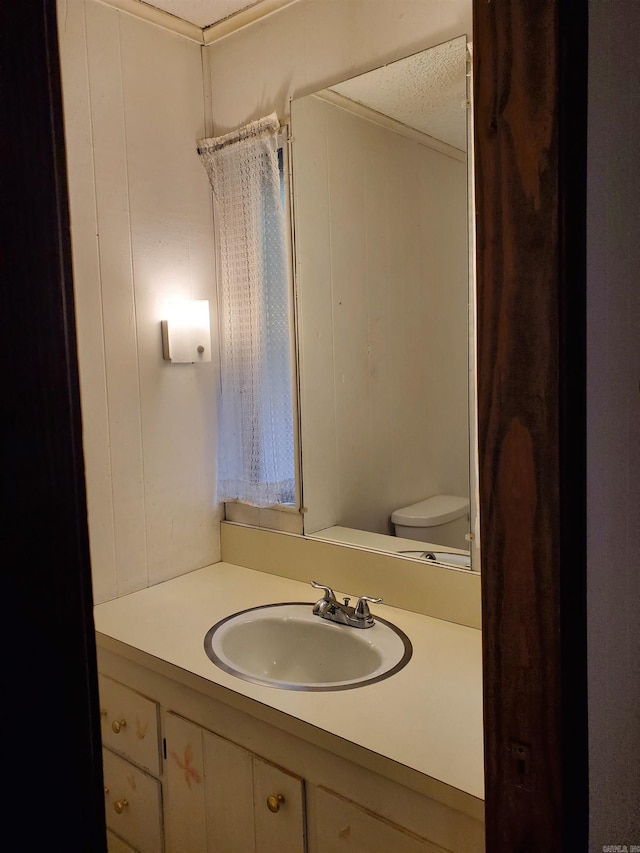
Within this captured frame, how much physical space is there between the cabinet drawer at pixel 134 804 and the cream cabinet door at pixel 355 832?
552 millimetres

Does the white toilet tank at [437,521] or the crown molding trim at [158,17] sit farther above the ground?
the crown molding trim at [158,17]

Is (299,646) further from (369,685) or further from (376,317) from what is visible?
(376,317)

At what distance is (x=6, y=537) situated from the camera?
0.27 m

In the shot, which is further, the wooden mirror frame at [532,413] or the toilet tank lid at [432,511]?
the toilet tank lid at [432,511]

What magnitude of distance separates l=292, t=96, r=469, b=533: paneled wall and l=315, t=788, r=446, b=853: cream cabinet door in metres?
0.79

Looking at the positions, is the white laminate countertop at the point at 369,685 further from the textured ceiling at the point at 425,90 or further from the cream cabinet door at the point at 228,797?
the textured ceiling at the point at 425,90

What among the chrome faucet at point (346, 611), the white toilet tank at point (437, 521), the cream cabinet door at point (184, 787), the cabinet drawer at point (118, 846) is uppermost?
the white toilet tank at point (437, 521)

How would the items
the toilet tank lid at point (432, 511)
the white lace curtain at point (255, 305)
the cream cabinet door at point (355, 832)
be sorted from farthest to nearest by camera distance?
the white lace curtain at point (255, 305)
the toilet tank lid at point (432, 511)
the cream cabinet door at point (355, 832)

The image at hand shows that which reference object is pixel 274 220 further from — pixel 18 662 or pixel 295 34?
pixel 18 662

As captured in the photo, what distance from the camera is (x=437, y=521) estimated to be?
178cm

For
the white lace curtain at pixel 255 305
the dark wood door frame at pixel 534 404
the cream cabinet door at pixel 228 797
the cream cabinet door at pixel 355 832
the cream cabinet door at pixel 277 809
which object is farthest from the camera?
the white lace curtain at pixel 255 305

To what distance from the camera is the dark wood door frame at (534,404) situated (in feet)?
2.35

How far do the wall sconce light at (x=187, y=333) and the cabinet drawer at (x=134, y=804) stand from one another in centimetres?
112

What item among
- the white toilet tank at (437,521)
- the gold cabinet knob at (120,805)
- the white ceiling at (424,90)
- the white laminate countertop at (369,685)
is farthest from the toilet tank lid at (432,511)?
the gold cabinet knob at (120,805)
